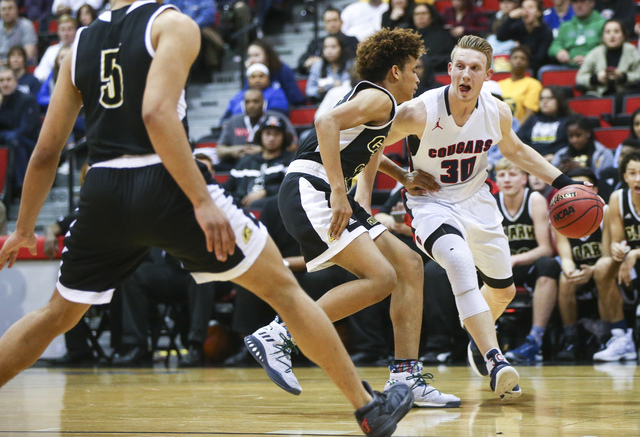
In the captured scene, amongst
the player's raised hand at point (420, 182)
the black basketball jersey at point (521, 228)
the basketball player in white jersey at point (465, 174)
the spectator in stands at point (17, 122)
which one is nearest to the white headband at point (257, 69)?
the spectator in stands at point (17, 122)

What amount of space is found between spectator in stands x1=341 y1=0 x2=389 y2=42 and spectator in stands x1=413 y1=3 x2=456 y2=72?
53.8 inches

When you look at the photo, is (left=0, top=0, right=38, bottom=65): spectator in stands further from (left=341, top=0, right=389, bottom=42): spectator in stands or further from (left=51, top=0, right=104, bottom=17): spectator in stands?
(left=341, top=0, right=389, bottom=42): spectator in stands

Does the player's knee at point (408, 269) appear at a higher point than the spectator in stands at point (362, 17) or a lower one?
lower

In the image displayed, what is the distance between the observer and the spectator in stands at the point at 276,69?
10.9m

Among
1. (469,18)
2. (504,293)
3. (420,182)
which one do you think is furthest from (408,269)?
(469,18)

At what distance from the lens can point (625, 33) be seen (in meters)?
9.34

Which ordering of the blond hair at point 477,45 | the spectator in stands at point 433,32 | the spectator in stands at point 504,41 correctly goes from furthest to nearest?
the spectator in stands at point 504,41 < the spectator in stands at point 433,32 < the blond hair at point 477,45

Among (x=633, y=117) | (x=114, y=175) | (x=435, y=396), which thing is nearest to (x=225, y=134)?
(x=633, y=117)

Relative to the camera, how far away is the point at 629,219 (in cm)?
708

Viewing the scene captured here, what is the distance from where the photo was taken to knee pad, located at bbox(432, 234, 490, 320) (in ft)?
14.3

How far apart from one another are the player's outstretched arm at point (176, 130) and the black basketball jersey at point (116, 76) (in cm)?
11

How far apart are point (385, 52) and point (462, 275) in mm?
1252

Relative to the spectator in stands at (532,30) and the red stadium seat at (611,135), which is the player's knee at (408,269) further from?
the spectator in stands at (532,30)

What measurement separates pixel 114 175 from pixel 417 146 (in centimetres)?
238
